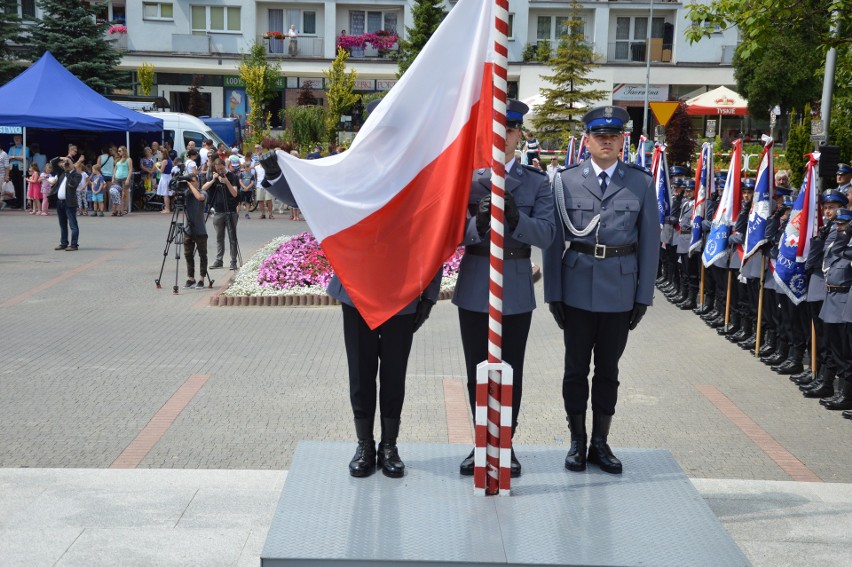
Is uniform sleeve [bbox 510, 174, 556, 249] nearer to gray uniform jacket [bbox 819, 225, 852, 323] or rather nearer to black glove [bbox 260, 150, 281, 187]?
black glove [bbox 260, 150, 281, 187]

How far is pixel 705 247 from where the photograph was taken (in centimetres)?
1257

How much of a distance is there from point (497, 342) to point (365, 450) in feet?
3.49

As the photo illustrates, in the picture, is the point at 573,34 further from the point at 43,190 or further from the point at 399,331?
the point at 399,331

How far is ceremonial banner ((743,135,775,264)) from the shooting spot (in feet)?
34.8

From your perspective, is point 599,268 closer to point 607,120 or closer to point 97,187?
point 607,120

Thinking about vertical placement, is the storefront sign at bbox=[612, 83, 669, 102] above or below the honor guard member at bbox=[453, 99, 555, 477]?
above

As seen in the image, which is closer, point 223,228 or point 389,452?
point 389,452

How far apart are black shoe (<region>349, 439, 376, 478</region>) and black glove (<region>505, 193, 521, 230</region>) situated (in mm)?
1487

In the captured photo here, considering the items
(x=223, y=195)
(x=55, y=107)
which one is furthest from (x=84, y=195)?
(x=223, y=195)

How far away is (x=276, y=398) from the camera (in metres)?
8.53

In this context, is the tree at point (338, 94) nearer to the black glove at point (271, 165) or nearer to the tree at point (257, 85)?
the tree at point (257, 85)

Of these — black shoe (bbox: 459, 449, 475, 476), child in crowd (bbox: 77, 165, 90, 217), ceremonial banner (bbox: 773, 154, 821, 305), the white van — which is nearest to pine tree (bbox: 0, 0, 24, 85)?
the white van

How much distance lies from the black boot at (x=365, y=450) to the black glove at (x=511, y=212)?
1383 millimetres

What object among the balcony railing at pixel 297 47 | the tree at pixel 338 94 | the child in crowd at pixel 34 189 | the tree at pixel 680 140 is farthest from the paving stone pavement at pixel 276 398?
the balcony railing at pixel 297 47
